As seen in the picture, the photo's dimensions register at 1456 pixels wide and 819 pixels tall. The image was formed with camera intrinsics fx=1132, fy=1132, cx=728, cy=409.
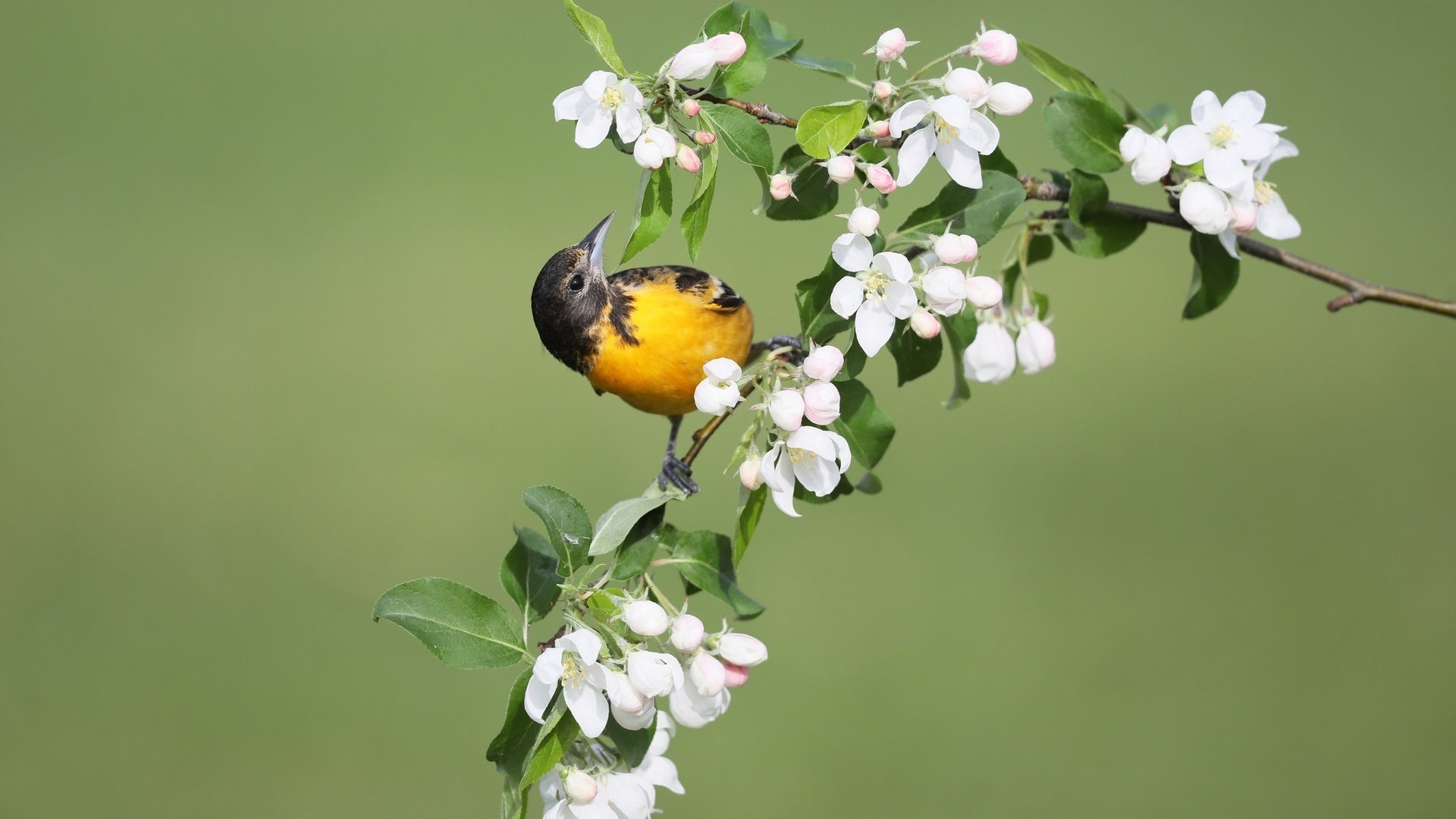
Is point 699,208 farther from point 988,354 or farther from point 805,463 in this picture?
point 988,354

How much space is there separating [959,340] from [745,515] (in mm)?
420

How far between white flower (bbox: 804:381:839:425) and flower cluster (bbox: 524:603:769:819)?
306mm

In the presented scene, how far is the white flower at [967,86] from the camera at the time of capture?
1378 mm

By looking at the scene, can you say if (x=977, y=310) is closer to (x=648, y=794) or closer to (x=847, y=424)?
(x=847, y=424)

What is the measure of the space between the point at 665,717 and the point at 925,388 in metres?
4.67

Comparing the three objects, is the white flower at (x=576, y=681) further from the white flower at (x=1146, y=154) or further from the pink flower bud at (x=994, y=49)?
the white flower at (x=1146, y=154)

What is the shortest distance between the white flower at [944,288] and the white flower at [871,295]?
0.08ft

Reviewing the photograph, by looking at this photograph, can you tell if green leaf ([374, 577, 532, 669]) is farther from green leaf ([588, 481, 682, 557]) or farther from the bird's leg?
the bird's leg

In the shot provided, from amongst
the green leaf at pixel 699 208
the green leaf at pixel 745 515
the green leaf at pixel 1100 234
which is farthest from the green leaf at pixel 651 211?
the green leaf at pixel 1100 234

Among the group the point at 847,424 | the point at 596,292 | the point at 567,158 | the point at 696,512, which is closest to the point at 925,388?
the point at 696,512

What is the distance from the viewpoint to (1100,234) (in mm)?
1771

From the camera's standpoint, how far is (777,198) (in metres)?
1.44

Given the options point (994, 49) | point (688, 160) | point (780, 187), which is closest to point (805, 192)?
point (780, 187)

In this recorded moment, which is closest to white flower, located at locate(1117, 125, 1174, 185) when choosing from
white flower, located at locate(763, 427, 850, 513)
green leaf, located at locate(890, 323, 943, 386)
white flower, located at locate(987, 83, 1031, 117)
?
white flower, located at locate(987, 83, 1031, 117)
